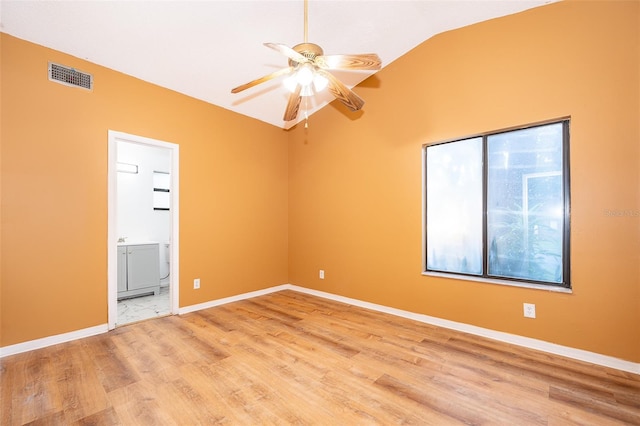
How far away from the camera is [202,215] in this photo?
3.93 metres

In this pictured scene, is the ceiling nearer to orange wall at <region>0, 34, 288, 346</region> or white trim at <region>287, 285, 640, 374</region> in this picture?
orange wall at <region>0, 34, 288, 346</region>

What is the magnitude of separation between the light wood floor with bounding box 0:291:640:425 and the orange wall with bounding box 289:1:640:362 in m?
0.44

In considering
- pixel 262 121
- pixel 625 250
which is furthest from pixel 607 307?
pixel 262 121

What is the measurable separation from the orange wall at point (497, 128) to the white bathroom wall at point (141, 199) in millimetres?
3000

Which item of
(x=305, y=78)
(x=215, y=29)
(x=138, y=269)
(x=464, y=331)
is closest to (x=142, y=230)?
(x=138, y=269)

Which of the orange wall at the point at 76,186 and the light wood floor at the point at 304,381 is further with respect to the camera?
the orange wall at the point at 76,186

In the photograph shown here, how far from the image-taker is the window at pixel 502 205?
2.71 metres

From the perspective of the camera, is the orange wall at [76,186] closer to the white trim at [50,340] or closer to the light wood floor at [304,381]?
the white trim at [50,340]

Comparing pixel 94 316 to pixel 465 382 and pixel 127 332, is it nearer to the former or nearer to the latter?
pixel 127 332

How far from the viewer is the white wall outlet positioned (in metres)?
2.70

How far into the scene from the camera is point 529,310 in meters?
2.72

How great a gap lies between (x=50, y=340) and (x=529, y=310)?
4707mm

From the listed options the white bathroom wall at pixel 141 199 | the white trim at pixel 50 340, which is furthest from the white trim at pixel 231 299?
the white bathroom wall at pixel 141 199

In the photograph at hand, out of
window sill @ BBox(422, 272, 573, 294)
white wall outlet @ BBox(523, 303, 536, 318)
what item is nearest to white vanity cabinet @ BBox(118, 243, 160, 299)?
window sill @ BBox(422, 272, 573, 294)
